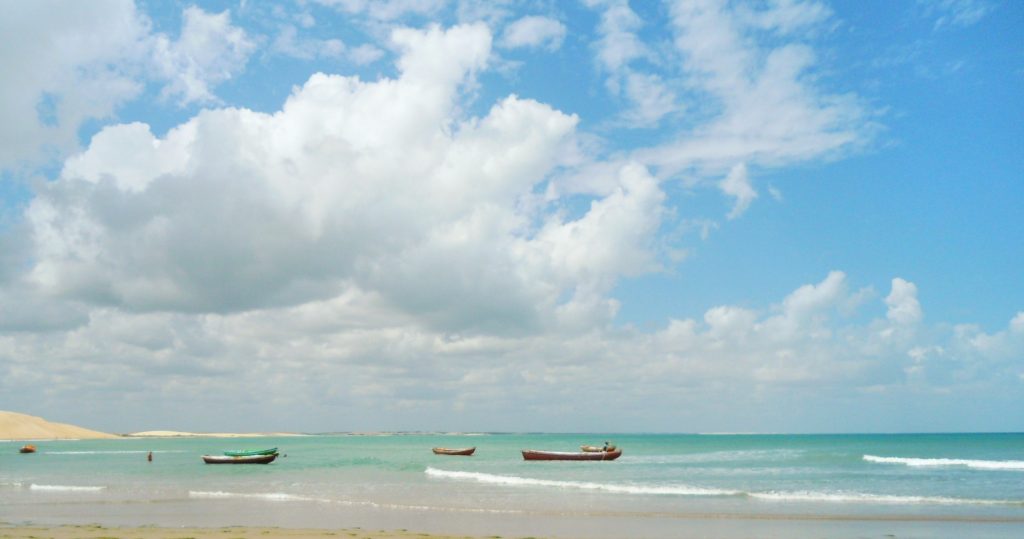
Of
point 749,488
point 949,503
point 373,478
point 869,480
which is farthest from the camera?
point 373,478

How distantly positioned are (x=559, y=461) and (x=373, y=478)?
23.3 meters

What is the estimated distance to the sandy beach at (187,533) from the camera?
72.8 ft

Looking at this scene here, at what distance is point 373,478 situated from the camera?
51094mm

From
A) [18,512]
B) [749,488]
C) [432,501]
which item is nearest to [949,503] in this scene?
[749,488]

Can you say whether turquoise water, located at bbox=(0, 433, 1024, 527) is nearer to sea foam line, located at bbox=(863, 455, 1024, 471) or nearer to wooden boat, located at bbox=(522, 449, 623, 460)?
sea foam line, located at bbox=(863, 455, 1024, 471)

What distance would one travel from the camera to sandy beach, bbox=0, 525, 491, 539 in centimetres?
2219

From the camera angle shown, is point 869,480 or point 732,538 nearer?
point 732,538

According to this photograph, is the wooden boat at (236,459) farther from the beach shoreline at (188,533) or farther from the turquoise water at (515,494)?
the beach shoreline at (188,533)

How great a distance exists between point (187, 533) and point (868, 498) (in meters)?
29.9

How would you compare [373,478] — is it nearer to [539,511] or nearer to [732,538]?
[539,511]

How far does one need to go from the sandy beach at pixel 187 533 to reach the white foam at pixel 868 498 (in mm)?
19434

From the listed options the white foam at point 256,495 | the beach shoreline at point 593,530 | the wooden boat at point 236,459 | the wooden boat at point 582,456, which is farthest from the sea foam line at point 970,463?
the wooden boat at point 236,459

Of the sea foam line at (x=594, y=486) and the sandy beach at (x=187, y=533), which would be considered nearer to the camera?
the sandy beach at (x=187, y=533)

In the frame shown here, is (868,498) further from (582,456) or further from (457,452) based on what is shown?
(457,452)
